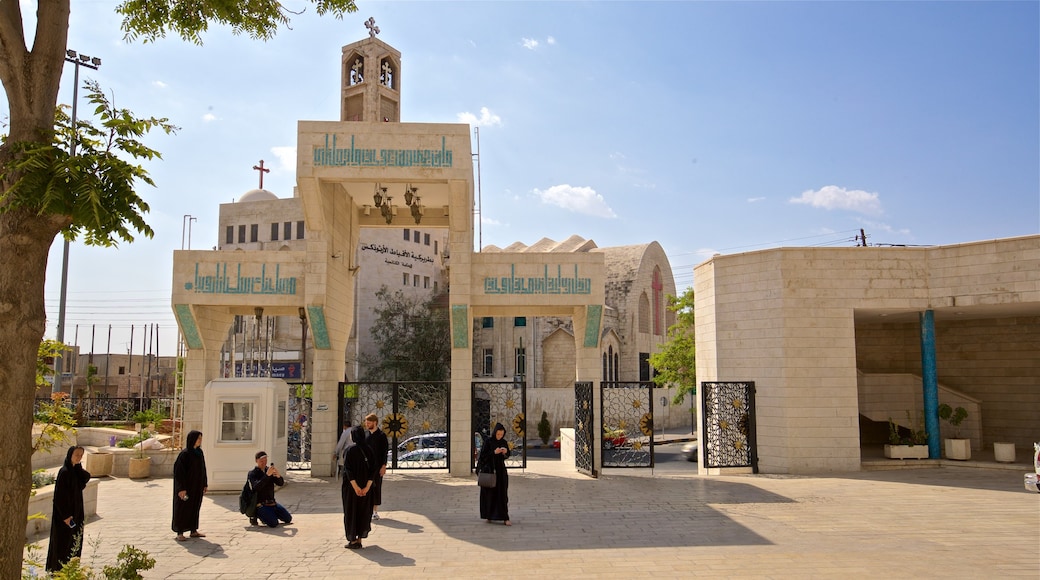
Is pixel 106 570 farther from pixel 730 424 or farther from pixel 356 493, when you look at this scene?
pixel 730 424

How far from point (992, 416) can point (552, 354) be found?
69.1 ft

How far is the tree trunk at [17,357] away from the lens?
14.3 feet

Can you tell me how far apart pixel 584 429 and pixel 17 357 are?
11.5 metres

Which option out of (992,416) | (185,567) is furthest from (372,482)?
(992,416)

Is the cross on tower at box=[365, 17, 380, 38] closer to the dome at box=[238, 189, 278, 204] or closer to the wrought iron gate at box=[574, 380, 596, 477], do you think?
the dome at box=[238, 189, 278, 204]

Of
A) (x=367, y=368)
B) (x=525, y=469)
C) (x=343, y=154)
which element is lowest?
(x=525, y=469)

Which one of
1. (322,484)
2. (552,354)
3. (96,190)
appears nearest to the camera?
(96,190)

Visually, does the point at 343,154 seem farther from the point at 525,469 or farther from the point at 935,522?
the point at 935,522

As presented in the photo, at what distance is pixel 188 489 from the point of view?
29.0 ft

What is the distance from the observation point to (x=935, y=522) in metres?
9.45

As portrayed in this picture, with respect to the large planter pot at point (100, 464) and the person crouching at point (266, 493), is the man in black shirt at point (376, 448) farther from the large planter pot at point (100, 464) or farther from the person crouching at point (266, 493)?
the large planter pot at point (100, 464)

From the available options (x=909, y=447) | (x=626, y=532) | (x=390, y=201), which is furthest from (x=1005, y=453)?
(x=390, y=201)

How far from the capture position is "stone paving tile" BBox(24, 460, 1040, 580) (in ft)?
24.0

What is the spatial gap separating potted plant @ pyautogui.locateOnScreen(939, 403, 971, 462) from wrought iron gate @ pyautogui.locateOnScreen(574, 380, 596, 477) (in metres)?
7.82
